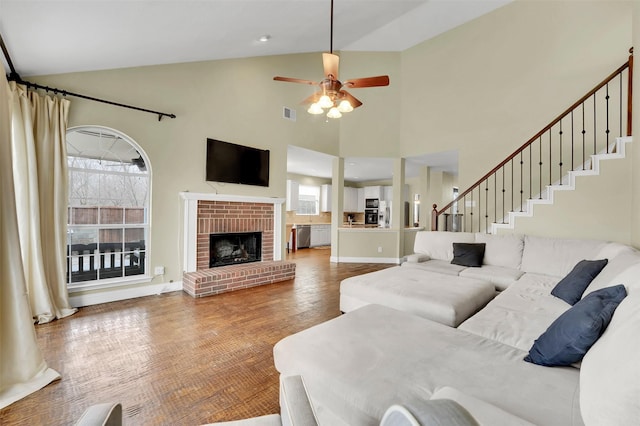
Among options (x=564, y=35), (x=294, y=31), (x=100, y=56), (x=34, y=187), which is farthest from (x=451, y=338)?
(x=564, y=35)

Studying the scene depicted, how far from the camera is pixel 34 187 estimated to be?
269 centimetres

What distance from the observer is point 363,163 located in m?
7.18

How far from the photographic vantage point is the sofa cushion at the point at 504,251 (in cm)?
352

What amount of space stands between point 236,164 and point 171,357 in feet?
9.98

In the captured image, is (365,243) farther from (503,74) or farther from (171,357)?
(171,357)

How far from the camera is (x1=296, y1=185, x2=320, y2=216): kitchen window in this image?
9359 mm

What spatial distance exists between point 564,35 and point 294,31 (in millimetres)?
4311

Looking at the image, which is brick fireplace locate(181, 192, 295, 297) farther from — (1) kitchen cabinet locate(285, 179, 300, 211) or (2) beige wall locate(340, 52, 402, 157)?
(1) kitchen cabinet locate(285, 179, 300, 211)

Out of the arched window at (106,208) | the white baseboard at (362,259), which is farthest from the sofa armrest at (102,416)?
the white baseboard at (362,259)

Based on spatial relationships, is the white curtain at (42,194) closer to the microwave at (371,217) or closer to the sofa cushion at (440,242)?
the sofa cushion at (440,242)

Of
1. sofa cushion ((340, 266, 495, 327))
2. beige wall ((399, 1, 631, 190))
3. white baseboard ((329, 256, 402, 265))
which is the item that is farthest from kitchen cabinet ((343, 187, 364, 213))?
sofa cushion ((340, 266, 495, 327))

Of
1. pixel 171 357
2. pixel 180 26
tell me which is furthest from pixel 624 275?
pixel 180 26

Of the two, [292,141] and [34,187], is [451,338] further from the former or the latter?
[292,141]

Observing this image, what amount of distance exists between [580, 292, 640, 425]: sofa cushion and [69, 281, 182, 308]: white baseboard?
4219 millimetres
